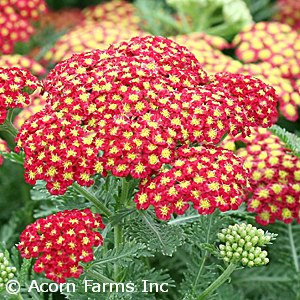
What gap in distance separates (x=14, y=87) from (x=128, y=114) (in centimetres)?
31

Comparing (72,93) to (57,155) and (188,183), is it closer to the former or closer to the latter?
(57,155)

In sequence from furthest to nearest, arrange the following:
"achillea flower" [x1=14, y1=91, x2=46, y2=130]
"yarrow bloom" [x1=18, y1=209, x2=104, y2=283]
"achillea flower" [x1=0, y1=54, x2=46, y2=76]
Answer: "achillea flower" [x1=0, y1=54, x2=46, y2=76] < "achillea flower" [x1=14, y1=91, x2=46, y2=130] < "yarrow bloom" [x1=18, y1=209, x2=104, y2=283]

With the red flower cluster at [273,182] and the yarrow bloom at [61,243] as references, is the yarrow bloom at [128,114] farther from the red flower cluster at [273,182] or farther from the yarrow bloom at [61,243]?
the red flower cluster at [273,182]

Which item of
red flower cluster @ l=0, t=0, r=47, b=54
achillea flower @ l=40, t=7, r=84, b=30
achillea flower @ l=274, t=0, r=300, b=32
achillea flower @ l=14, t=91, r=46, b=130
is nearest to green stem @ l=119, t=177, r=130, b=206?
achillea flower @ l=14, t=91, r=46, b=130

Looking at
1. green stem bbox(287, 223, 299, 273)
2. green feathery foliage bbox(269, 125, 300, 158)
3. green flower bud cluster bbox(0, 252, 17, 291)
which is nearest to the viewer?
green flower bud cluster bbox(0, 252, 17, 291)

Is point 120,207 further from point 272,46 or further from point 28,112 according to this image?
point 272,46

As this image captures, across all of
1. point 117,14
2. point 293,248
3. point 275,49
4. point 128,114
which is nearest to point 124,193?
point 128,114

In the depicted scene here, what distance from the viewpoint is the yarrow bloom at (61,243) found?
1343 mm

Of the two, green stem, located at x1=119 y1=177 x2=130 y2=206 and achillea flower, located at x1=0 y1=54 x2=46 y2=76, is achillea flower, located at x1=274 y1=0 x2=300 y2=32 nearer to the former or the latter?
achillea flower, located at x1=0 y1=54 x2=46 y2=76

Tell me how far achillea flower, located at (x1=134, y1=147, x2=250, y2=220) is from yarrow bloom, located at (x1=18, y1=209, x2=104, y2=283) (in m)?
0.14

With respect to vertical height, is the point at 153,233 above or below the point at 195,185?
below

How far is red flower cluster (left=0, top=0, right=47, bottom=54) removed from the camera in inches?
101

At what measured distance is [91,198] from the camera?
1552 millimetres

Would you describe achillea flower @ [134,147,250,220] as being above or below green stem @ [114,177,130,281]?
above
